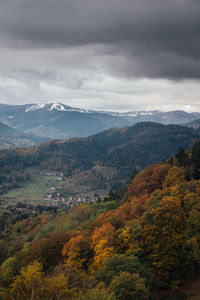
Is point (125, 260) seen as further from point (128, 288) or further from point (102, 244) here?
point (102, 244)

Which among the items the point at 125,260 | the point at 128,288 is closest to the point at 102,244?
the point at 125,260

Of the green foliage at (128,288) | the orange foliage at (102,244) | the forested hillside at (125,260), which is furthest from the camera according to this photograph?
the orange foliage at (102,244)

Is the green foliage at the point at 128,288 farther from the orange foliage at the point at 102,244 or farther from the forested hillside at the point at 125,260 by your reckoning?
the orange foliage at the point at 102,244

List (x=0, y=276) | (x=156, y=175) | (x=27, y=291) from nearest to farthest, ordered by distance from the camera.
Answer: (x=27, y=291) < (x=0, y=276) < (x=156, y=175)

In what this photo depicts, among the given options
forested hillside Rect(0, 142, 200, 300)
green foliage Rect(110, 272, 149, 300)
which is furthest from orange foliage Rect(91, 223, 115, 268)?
green foliage Rect(110, 272, 149, 300)

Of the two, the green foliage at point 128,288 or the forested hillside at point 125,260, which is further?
the forested hillside at point 125,260

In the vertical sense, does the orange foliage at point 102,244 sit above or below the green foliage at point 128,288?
below

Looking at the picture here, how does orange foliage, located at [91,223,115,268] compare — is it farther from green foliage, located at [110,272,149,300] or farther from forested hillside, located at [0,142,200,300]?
green foliage, located at [110,272,149,300]

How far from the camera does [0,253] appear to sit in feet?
229

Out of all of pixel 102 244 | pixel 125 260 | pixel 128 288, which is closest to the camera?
pixel 128 288

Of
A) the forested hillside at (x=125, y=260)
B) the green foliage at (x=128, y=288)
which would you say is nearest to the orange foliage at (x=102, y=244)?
the forested hillside at (x=125, y=260)

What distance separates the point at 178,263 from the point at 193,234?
4.69 m

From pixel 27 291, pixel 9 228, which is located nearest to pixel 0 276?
pixel 27 291

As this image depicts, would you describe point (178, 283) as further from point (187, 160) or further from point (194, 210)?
point (187, 160)
